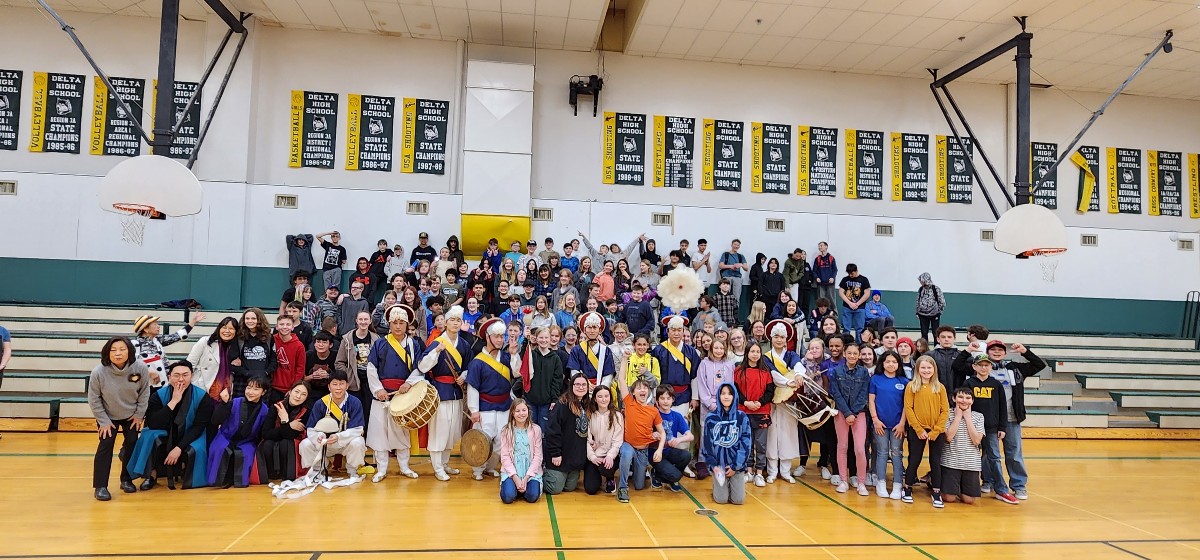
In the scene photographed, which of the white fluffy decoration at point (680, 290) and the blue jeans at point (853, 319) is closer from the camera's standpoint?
the white fluffy decoration at point (680, 290)

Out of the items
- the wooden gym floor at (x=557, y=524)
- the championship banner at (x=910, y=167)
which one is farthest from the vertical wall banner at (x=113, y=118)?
the championship banner at (x=910, y=167)

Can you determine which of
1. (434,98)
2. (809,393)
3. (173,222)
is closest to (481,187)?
(434,98)

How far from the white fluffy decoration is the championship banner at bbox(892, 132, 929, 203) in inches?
245

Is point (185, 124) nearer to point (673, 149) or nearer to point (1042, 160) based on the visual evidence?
point (673, 149)

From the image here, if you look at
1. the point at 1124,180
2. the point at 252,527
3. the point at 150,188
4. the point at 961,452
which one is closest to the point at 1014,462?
the point at 961,452

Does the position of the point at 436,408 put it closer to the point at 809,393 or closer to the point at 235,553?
the point at 235,553

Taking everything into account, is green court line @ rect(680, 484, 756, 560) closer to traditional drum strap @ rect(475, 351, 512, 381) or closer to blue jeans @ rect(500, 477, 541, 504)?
blue jeans @ rect(500, 477, 541, 504)

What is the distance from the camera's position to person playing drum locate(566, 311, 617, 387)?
7.03 metres

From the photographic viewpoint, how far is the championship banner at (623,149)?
1352cm

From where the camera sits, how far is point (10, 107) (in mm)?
12000

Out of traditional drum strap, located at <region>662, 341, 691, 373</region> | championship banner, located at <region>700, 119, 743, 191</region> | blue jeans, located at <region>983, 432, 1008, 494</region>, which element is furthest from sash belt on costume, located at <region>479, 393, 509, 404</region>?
championship banner, located at <region>700, 119, 743, 191</region>

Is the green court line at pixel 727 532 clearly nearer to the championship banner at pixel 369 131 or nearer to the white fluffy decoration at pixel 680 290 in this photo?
the white fluffy decoration at pixel 680 290

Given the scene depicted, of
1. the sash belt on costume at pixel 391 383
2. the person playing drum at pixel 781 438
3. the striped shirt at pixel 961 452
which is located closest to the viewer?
the striped shirt at pixel 961 452

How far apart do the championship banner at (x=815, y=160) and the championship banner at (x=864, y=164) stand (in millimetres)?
337
